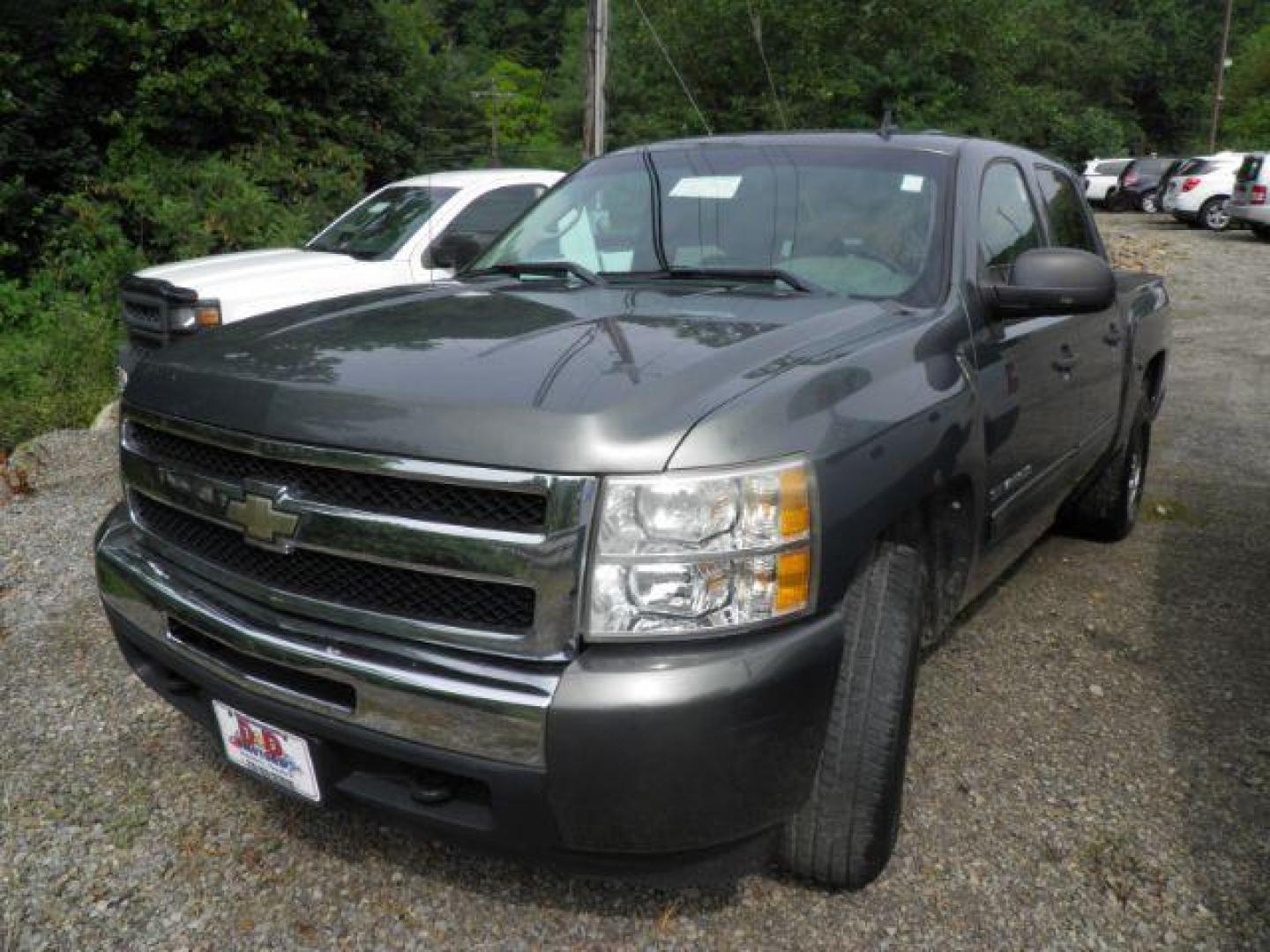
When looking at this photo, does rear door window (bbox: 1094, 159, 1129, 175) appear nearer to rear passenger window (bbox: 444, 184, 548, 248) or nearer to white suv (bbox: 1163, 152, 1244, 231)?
white suv (bbox: 1163, 152, 1244, 231)

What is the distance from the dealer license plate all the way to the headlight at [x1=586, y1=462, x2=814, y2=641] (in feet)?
2.38

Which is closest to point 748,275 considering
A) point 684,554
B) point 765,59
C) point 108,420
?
point 684,554

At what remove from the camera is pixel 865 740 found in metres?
2.23

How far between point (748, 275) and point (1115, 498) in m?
2.67

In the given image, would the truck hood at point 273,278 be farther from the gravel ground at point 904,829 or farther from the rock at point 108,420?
the gravel ground at point 904,829

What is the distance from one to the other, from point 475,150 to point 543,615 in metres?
19.1

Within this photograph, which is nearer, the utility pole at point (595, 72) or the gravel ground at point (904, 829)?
the gravel ground at point (904, 829)

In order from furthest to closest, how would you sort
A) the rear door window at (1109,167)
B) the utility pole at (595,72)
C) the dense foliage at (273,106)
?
the rear door window at (1109,167)
the utility pole at (595,72)
the dense foliage at (273,106)

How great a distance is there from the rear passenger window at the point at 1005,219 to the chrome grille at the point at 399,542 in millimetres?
1797

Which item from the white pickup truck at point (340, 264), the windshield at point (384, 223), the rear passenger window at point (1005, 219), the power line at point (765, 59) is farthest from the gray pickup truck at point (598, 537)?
the power line at point (765, 59)

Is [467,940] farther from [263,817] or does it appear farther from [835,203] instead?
[835,203]

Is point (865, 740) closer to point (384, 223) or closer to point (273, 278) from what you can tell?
point (273, 278)

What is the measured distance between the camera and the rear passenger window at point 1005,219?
3217 millimetres

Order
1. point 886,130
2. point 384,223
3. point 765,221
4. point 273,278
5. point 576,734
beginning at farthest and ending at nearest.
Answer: point 384,223
point 273,278
point 886,130
point 765,221
point 576,734
